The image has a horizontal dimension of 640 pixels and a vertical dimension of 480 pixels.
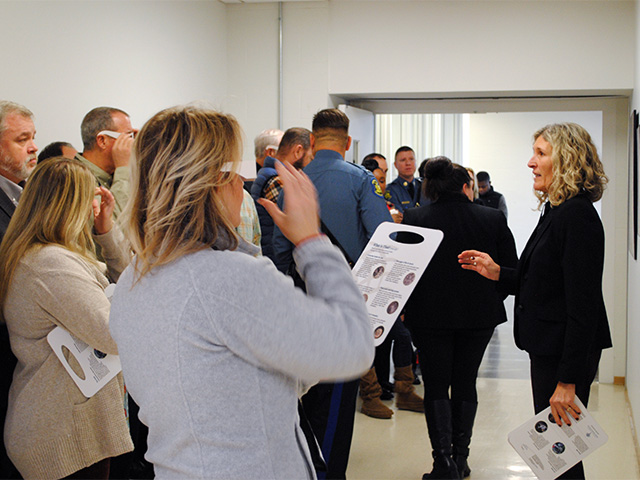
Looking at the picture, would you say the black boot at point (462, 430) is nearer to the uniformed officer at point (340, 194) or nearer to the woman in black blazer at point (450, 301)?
the woman in black blazer at point (450, 301)

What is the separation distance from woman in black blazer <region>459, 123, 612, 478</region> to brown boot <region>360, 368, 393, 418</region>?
2.14 m

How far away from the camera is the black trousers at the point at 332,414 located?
266 centimetres

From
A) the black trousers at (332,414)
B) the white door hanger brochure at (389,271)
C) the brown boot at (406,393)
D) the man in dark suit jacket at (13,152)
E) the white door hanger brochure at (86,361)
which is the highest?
the man in dark suit jacket at (13,152)

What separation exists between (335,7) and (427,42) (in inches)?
31.1

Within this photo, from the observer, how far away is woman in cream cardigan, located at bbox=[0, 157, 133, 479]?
2006 mm

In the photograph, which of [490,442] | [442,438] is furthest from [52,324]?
[490,442]

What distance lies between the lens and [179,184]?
1104 mm

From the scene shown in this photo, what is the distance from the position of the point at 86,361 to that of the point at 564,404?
155 centimetres

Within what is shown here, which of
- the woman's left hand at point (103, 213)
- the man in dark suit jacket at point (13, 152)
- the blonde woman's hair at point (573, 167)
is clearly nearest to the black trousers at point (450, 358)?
the blonde woman's hair at point (573, 167)

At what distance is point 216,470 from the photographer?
1.08 meters

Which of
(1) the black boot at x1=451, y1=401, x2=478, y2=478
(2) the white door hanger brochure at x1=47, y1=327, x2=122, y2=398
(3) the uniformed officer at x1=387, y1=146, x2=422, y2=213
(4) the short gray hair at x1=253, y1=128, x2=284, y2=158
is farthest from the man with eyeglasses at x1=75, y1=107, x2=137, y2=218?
(3) the uniformed officer at x1=387, y1=146, x2=422, y2=213

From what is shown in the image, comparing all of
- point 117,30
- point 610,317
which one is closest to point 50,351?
point 117,30

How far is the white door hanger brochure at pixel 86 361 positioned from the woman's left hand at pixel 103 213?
2.22 ft

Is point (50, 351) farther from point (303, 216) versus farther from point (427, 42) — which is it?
point (427, 42)
